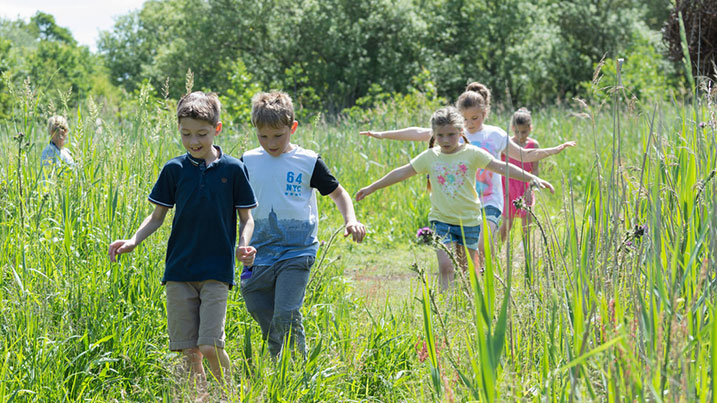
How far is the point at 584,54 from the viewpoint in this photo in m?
34.8

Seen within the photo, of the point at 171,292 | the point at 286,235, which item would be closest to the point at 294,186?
the point at 286,235

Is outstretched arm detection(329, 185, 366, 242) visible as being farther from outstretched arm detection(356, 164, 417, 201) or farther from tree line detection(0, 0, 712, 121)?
tree line detection(0, 0, 712, 121)

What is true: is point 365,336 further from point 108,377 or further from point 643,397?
point 643,397

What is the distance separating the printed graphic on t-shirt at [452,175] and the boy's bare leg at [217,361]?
190cm

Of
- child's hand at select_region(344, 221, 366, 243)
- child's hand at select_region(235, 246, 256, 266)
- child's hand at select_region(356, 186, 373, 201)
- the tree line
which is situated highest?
the tree line

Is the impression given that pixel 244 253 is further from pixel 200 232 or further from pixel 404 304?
pixel 404 304

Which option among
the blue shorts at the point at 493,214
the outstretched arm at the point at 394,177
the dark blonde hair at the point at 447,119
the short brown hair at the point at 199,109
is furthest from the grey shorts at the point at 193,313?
the blue shorts at the point at 493,214

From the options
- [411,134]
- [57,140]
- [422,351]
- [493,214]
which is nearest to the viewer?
[422,351]

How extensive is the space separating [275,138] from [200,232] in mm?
652

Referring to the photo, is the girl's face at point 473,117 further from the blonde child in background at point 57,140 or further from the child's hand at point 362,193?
the blonde child in background at point 57,140

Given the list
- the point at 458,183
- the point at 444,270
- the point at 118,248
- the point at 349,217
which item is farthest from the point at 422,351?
the point at 458,183

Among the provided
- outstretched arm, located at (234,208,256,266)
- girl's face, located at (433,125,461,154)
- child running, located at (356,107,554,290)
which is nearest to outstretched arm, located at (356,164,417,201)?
child running, located at (356,107,554,290)

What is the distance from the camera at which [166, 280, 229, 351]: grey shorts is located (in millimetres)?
2975

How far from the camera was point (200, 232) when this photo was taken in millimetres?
2994
